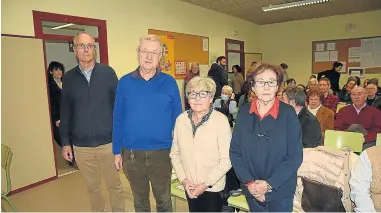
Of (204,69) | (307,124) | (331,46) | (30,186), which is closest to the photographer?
(307,124)

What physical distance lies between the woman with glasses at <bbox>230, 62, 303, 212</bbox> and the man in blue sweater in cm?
44

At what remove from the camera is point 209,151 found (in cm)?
163

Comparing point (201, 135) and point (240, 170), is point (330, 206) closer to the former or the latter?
point (240, 170)

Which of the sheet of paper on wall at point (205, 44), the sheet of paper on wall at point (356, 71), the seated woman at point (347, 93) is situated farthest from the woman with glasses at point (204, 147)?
the sheet of paper on wall at point (356, 71)

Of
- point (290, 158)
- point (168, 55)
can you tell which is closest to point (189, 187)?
point (290, 158)

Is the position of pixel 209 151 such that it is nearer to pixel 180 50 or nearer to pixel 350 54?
pixel 180 50

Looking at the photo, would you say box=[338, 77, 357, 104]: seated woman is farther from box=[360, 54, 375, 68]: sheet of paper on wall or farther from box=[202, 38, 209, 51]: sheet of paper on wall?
box=[360, 54, 375, 68]: sheet of paper on wall

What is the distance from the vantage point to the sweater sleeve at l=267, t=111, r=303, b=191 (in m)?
1.51

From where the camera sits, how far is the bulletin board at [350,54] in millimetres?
7634

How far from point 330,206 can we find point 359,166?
0.34m

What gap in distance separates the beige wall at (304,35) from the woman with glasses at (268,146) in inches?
296

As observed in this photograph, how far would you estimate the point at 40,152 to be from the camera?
3.66 m

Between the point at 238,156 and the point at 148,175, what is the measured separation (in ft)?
1.96

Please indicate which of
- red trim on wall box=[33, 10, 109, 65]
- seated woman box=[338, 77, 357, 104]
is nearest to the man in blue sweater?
red trim on wall box=[33, 10, 109, 65]
